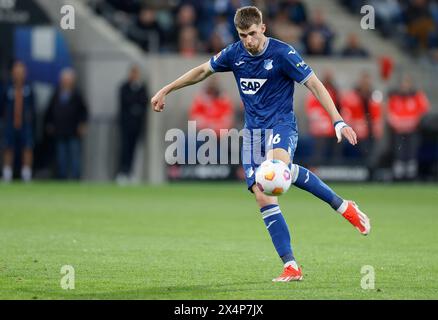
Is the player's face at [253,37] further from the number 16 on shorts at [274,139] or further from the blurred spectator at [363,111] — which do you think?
the blurred spectator at [363,111]

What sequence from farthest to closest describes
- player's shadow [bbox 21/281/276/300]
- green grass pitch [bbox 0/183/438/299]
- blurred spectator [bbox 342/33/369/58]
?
blurred spectator [bbox 342/33/369/58] → green grass pitch [bbox 0/183/438/299] → player's shadow [bbox 21/281/276/300]

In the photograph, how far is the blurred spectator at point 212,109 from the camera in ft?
80.6

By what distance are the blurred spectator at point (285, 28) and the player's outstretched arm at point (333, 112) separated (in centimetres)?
1639

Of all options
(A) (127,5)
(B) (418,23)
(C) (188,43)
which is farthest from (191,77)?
(B) (418,23)

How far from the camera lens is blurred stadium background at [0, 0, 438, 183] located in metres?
24.7

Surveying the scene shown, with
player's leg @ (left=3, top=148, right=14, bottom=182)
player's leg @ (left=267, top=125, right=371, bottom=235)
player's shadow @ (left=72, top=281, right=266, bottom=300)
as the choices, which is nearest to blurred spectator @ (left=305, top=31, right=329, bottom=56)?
player's leg @ (left=3, top=148, right=14, bottom=182)

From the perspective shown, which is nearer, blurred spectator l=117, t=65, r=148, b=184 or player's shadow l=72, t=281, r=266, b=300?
player's shadow l=72, t=281, r=266, b=300

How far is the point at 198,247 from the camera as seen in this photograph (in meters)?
12.3

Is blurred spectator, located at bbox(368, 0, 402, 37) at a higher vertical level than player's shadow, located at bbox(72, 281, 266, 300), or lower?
higher

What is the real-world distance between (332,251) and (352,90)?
14.0 meters

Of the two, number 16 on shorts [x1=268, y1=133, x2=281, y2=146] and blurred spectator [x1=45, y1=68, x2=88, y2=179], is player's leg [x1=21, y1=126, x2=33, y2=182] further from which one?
number 16 on shorts [x1=268, y1=133, x2=281, y2=146]

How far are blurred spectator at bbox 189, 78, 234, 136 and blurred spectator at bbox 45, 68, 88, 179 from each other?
8.00ft

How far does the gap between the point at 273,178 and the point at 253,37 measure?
1.25 m

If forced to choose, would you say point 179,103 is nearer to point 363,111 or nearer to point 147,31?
point 147,31
